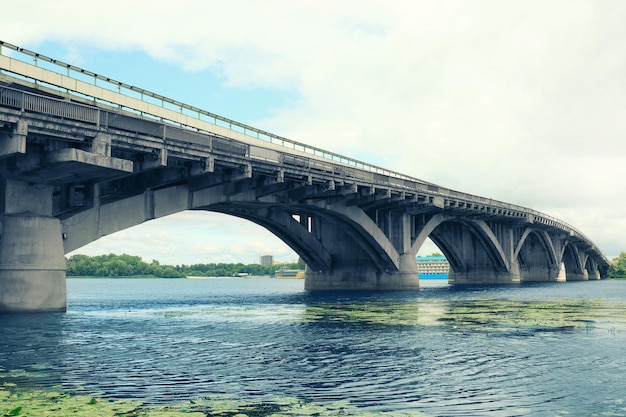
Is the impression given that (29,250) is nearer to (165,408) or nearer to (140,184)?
(140,184)

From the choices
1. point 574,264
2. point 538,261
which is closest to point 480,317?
point 538,261

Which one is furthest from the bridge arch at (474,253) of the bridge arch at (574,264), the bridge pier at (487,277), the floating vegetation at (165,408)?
the floating vegetation at (165,408)

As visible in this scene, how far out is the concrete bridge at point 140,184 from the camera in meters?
36.5

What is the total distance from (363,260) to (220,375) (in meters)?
68.0

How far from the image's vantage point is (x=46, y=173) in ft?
124

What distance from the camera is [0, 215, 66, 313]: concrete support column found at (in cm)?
3731

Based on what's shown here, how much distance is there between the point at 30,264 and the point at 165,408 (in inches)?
1057

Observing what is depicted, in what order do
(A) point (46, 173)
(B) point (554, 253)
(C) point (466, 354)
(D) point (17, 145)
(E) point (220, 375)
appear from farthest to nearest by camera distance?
1. (B) point (554, 253)
2. (A) point (46, 173)
3. (D) point (17, 145)
4. (C) point (466, 354)
5. (E) point (220, 375)

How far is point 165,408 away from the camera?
47.5 feet

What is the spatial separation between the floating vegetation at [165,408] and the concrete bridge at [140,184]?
2188cm

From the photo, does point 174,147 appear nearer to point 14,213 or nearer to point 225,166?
point 225,166

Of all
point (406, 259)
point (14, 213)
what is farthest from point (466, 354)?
point (406, 259)

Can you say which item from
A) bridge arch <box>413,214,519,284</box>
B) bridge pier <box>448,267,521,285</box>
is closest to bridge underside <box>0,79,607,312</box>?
bridge arch <box>413,214,519,284</box>

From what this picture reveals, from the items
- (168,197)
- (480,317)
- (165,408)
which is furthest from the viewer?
(168,197)
